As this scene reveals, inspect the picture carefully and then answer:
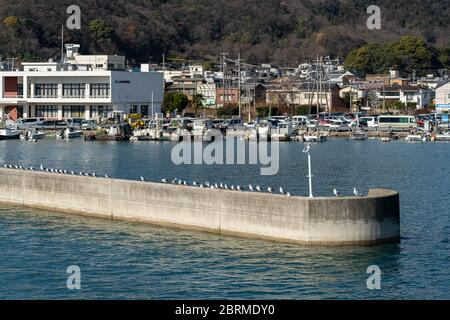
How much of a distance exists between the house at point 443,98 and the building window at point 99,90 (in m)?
32.5

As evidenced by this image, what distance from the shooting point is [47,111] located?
93.6 metres

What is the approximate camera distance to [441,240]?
102 ft

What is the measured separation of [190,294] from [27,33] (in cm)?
13047

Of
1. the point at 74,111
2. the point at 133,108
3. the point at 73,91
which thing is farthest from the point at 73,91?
the point at 133,108

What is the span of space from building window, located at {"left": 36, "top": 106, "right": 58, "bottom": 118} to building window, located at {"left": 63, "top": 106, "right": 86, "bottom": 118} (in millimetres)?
840

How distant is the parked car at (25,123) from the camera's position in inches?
3428

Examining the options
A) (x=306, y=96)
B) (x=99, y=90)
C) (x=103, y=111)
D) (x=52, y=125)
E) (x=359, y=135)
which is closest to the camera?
(x=359, y=135)

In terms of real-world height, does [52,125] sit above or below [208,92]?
below

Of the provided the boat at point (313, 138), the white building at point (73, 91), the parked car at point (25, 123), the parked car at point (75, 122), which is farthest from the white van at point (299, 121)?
the parked car at point (25, 123)

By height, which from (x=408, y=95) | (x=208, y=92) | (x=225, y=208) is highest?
(x=208, y=92)

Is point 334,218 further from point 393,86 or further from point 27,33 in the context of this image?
point 27,33

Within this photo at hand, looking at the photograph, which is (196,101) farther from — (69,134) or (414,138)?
(414,138)

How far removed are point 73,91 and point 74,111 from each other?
218cm
